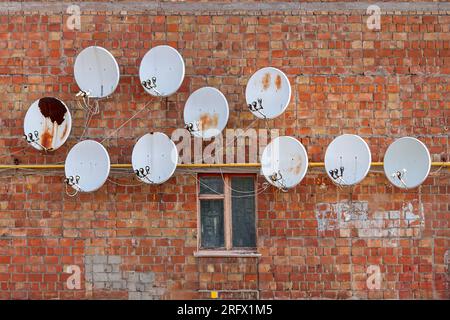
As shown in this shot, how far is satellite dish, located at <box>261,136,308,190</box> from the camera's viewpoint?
892cm

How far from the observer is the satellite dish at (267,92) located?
351 inches

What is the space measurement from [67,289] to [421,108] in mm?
5520

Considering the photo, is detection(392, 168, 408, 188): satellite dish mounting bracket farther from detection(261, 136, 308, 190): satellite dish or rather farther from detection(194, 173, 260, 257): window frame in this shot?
detection(194, 173, 260, 257): window frame

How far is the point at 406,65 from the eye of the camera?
9.57 meters

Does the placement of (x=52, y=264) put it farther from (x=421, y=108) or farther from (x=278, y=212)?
(x=421, y=108)

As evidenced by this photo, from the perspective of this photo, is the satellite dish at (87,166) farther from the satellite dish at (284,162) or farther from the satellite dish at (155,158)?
the satellite dish at (284,162)

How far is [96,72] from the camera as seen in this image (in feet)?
30.2

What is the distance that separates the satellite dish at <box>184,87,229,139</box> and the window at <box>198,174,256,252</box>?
0.82 metres

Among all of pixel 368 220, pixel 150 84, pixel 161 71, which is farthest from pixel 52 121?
pixel 368 220

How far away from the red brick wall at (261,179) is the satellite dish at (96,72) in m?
Result: 0.39

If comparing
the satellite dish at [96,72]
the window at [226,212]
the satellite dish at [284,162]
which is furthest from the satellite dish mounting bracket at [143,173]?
the satellite dish at [284,162]

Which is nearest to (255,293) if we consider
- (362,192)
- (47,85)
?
(362,192)

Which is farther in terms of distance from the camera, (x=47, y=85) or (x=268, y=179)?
(x=47, y=85)

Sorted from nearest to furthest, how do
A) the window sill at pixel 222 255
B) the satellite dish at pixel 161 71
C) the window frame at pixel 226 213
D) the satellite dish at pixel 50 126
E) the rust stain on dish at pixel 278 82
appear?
1. the rust stain on dish at pixel 278 82
2. the satellite dish at pixel 161 71
3. the satellite dish at pixel 50 126
4. the window sill at pixel 222 255
5. the window frame at pixel 226 213
